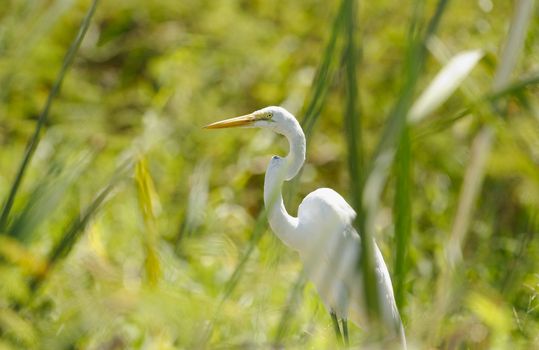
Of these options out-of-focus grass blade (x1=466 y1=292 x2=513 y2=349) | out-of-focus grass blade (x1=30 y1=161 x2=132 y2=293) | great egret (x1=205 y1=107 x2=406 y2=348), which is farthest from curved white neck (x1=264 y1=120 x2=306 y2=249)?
out-of-focus grass blade (x1=30 y1=161 x2=132 y2=293)

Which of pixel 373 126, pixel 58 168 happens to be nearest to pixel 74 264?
pixel 58 168

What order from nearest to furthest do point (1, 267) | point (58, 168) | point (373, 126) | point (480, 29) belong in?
1. point (58, 168)
2. point (1, 267)
3. point (480, 29)
4. point (373, 126)

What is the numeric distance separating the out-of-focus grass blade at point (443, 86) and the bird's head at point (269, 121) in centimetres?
89

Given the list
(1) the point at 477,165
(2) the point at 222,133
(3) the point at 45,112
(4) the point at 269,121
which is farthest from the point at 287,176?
(2) the point at 222,133

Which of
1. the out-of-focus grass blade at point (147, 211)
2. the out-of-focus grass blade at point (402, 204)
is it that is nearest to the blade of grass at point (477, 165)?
the out-of-focus grass blade at point (402, 204)

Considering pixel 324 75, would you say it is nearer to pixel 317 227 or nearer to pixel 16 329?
pixel 16 329

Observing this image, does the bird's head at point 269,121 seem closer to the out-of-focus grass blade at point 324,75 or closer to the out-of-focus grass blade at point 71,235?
the out-of-focus grass blade at point 71,235

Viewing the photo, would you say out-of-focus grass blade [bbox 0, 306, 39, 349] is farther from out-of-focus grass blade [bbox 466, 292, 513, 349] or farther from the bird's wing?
the bird's wing

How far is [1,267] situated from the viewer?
A: 1.18 metres

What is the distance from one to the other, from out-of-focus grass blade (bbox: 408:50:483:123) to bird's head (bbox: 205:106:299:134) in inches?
34.8

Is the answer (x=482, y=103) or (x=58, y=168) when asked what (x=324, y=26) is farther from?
(x=482, y=103)

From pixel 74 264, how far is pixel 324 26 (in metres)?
2.42

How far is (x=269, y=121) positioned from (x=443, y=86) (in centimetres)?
105

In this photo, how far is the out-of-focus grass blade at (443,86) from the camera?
0.63m
